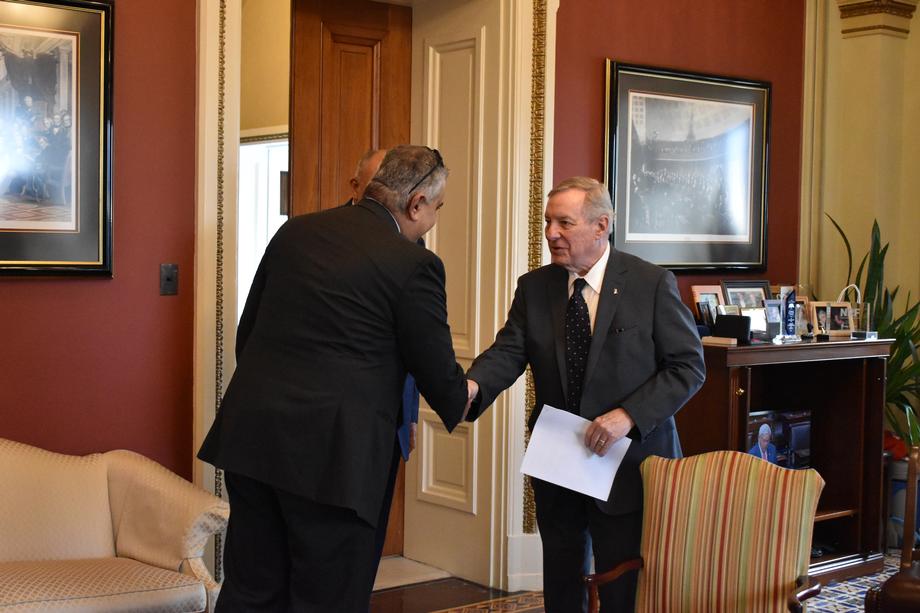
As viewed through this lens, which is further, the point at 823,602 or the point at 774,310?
the point at 774,310

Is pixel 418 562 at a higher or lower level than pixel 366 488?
lower

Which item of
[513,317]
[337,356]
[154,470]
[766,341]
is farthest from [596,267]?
[766,341]

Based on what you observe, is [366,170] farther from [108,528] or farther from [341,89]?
[108,528]

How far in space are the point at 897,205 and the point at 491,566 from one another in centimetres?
296

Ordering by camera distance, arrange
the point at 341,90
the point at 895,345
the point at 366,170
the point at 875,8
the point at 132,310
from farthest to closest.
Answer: the point at 875,8 → the point at 895,345 → the point at 341,90 → the point at 132,310 → the point at 366,170

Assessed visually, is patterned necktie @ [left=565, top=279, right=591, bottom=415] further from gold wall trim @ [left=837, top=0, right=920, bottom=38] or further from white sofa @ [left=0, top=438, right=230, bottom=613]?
gold wall trim @ [left=837, top=0, right=920, bottom=38]

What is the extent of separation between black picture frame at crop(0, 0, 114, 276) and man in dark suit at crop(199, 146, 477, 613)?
1427mm

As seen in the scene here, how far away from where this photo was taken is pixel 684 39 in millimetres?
5277

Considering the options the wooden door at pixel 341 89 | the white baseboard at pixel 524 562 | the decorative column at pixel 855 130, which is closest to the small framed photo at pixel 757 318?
the decorative column at pixel 855 130

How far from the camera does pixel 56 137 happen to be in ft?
12.3

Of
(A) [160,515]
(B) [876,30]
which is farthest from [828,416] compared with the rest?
(A) [160,515]

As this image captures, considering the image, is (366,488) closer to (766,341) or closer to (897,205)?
(766,341)

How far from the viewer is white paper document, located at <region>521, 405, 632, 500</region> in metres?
3.06

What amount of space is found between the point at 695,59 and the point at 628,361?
8.78ft
